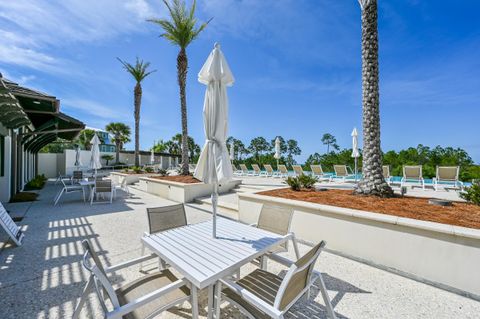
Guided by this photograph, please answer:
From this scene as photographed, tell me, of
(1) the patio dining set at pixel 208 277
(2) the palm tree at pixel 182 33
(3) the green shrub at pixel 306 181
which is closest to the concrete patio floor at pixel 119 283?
(1) the patio dining set at pixel 208 277

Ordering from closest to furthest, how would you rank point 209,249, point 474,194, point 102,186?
point 209,249, point 474,194, point 102,186

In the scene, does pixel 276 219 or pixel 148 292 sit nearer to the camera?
pixel 148 292

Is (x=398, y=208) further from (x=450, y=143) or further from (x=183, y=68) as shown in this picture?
(x=450, y=143)

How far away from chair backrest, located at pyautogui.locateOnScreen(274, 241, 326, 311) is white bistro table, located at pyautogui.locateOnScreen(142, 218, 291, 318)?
495 millimetres

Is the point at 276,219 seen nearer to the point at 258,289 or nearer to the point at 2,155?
the point at 258,289

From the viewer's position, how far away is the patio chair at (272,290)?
1492 mm

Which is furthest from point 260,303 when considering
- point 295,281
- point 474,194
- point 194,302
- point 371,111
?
point 474,194

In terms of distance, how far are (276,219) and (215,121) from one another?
1820 millimetres

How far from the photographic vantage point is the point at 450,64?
10.1 meters

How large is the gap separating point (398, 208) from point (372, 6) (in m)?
4.82

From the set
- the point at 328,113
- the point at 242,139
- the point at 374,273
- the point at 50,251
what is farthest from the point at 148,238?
the point at 242,139

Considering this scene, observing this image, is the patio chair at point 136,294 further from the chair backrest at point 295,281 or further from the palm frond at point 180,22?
the palm frond at point 180,22

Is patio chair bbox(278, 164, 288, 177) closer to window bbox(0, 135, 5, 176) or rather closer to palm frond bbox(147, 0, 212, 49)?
palm frond bbox(147, 0, 212, 49)

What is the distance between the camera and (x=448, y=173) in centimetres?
834
